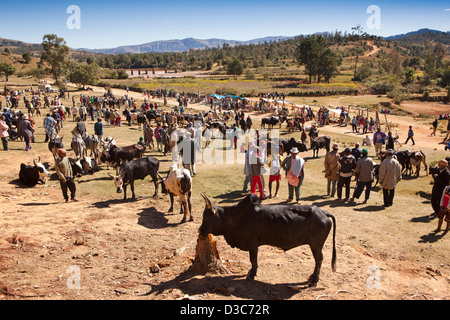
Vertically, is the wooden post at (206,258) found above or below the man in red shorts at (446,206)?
below

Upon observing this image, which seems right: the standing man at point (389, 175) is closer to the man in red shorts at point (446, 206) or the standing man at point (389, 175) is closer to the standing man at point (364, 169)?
the standing man at point (364, 169)

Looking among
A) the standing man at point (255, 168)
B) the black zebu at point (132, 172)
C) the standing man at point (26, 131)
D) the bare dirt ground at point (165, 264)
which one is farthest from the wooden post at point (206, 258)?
the standing man at point (26, 131)

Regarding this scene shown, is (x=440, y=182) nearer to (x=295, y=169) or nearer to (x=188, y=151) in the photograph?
(x=295, y=169)

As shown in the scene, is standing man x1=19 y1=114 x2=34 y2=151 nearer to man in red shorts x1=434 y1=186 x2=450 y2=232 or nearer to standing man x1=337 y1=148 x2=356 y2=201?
standing man x1=337 y1=148 x2=356 y2=201

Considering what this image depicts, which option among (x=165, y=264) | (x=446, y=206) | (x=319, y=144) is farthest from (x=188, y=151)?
(x=319, y=144)

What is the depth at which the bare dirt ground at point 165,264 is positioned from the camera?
5980 millimetres

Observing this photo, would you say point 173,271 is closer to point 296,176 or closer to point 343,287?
point 343,287

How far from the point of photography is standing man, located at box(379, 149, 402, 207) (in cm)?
1041

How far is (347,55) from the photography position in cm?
13150

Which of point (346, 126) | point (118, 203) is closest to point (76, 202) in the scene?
point (118, 203)

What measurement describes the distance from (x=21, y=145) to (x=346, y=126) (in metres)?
Result: 26.1

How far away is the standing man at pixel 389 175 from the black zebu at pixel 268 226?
511cm

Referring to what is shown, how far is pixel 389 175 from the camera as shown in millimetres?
10453

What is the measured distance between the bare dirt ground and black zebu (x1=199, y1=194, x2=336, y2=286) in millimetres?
546
